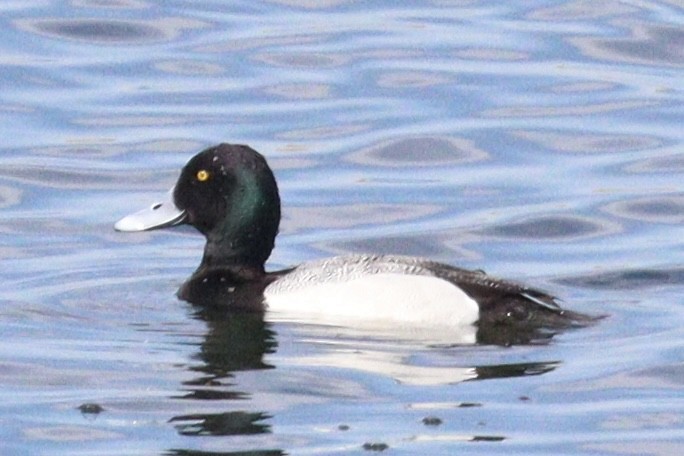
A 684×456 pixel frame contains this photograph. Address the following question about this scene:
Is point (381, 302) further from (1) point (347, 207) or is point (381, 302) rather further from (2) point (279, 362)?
(1) point (347, 207)

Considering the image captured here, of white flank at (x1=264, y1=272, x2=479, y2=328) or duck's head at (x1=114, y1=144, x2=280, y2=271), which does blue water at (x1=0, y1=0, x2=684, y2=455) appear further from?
duck's head at (x1=114, y1=144, x2=280, y2=271)

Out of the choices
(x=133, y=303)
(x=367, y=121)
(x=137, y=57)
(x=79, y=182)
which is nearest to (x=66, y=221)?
(x=79, y=182)

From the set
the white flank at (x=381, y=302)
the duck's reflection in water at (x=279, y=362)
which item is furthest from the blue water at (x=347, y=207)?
the white flank at (x=381, y=302)

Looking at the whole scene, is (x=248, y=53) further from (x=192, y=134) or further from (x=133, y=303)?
(x=133, y=303)

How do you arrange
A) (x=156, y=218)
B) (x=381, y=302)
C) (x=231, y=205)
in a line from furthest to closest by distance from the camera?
(x=156, y=218)
(x=231, y=205)
(x=381, y=302)

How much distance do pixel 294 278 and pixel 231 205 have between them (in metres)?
0.85

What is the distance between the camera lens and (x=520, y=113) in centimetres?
1742

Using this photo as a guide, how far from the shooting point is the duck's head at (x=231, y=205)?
38.8 ft

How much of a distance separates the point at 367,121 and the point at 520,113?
1.28 m

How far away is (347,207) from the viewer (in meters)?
14.4

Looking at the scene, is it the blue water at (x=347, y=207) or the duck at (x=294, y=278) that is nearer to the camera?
the blue water at (x=347, y=207)

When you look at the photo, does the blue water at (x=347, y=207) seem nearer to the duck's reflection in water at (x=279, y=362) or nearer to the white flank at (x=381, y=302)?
the duck's reflection in water at (x=279, y=362)

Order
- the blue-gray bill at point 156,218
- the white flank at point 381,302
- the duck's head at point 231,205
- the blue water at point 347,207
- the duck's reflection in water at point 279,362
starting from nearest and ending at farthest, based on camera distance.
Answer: the duck's reflection in water at point 279,362, the blue water at point 347,207, the white flank at point 381,302, the duck's head at point 231,205, the blue-gray bill at point 156,218

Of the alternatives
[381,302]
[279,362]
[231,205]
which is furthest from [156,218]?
[279,362]
